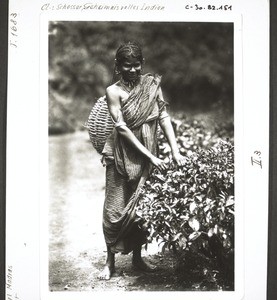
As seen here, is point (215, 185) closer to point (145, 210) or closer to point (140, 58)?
point (145, 210)

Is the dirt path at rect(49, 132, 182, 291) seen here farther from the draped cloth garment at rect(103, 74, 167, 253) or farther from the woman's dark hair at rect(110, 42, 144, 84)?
the woman's dark hair at rect(110, 42, 144, 84)

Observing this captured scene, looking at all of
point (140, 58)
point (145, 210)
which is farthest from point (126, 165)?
point (140, 58)

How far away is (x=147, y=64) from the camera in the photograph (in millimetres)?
967

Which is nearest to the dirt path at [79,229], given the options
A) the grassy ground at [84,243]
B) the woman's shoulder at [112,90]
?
the grassy ground at [84,243]

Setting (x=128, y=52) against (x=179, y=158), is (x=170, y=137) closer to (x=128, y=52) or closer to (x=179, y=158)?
(x=179, y=158)

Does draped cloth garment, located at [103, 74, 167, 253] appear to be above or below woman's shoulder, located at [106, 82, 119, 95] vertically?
below

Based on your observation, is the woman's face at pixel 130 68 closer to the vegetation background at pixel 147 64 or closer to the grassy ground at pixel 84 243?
the vegetation background at pixel 147 64

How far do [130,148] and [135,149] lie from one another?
0.01 metres

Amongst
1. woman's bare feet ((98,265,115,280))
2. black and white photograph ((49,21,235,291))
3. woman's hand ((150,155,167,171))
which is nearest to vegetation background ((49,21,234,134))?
black and white photograph ((49,21,235,291))

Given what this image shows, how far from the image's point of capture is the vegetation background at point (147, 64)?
3.16ft

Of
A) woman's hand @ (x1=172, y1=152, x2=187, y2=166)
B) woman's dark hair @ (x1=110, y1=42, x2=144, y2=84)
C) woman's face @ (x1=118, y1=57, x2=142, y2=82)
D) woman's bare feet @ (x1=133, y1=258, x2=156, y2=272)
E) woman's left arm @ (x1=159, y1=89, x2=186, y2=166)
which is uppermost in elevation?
woman's dark hair @ (x1=110, y1=42, x2=144, y2=84)

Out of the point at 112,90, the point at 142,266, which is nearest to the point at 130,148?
the point at 112,90

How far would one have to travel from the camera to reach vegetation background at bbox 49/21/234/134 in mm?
963

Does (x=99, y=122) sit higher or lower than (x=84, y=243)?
higher
